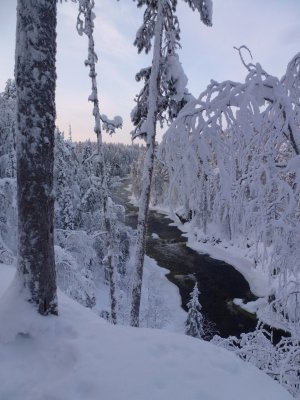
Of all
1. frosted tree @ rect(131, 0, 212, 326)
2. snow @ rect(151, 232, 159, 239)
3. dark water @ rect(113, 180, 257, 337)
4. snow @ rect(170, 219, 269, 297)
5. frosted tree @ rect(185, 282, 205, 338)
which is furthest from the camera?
snow @ rect(151, 232, 159, 239)

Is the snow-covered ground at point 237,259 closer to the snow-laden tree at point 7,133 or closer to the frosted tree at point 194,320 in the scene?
the frosted tree at point 194,320

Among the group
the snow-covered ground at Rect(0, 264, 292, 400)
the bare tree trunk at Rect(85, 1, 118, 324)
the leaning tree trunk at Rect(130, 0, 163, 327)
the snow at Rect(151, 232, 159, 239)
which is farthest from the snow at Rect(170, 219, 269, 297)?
the snow-covered ground at Rect(0, 264, 292, 400)

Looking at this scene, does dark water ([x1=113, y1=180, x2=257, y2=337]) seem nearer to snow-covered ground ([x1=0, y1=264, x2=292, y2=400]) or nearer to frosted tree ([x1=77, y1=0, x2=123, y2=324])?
Answer: frosted tree ([x1=77, y1=0, x2=123, y2=324])

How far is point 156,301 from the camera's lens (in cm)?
2145

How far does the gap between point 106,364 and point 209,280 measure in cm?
2457

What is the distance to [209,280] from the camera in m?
27.4

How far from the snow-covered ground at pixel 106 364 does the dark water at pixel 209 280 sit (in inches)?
647

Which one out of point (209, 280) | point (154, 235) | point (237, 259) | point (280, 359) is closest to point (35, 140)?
point (280, 359)

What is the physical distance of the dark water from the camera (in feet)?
68.9

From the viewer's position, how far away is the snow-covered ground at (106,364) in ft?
11.6

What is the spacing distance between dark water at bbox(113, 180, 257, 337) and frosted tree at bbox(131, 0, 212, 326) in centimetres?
1362

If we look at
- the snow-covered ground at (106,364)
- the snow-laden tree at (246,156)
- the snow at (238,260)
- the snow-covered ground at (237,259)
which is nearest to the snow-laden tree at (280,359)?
the snow-covered ground at (106,364)

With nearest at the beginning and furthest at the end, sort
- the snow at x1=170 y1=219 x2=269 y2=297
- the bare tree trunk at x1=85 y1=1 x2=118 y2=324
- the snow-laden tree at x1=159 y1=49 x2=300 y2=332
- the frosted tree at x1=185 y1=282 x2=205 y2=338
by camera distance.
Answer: the snow-laden tree at x1=159 y1=49 x2=300 y2=332
the bare tree trunk at x1=85 y1=1 x2=118 y2=324
the frosted tree at x1=185 y1=282 x2=205 y2=338
the snow at x1=170 y1=219 x2=269 y2=297

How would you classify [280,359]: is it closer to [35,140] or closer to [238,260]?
[35,140]
